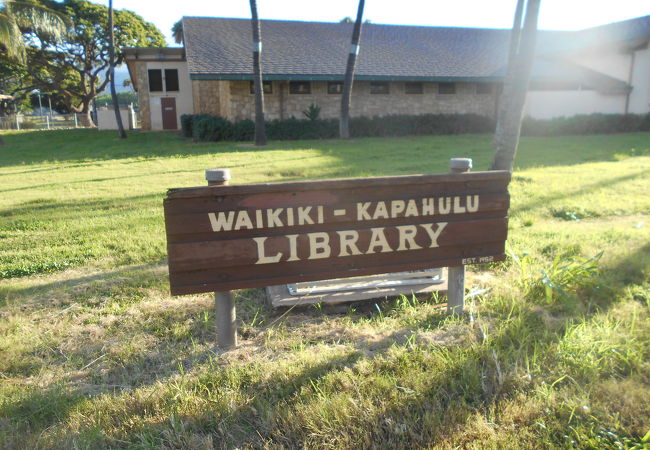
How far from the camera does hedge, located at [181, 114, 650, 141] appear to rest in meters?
21.2

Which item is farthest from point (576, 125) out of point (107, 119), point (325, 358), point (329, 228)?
point (107, 119)

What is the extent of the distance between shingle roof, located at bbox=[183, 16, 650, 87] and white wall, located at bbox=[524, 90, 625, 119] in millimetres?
1431

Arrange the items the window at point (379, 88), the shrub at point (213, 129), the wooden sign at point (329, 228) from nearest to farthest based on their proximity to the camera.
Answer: the wooden sign at point (329, 228)
the shrub at point (213, 129)
the window at point (379, 88)

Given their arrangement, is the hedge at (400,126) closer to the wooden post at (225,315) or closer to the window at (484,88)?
the window at (484,88)

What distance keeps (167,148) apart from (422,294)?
16378 mm

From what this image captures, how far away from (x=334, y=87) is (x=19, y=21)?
561 inches

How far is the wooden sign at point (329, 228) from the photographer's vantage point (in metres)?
2.99

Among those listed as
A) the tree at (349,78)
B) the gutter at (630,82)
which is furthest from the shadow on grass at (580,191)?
the gutter at (630,82)

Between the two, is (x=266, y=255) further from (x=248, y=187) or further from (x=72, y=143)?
(x=72, y=143)

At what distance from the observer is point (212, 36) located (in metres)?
24.8

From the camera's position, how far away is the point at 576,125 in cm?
2427

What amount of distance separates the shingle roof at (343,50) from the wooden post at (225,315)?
1931 cm

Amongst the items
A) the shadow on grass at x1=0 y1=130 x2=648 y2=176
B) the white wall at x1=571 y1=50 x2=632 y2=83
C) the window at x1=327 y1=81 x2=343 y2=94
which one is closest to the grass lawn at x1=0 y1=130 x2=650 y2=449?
the shadow on grass at x1=0 y1=130 x2=648 y2=176

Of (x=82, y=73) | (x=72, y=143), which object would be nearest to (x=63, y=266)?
(x=72, y=143)
